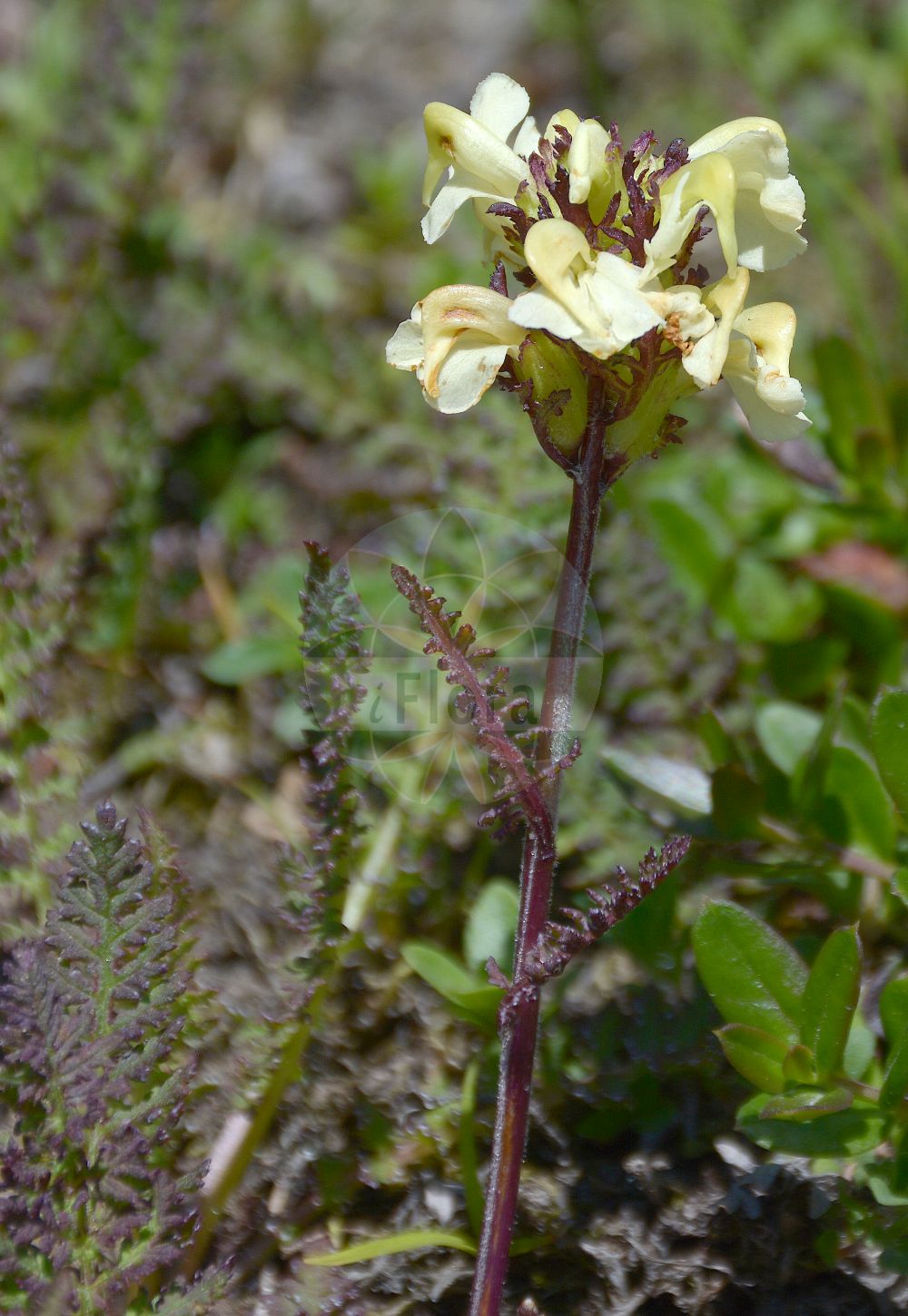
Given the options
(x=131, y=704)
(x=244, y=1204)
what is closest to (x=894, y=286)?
(x=131, y=704)

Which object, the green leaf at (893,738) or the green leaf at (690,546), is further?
the green leaf at (690,546)

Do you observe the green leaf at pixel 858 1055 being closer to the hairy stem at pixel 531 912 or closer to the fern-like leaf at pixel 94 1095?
the hairy stem at pixel 531 912

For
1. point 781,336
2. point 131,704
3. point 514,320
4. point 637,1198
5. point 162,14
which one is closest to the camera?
point 514,320

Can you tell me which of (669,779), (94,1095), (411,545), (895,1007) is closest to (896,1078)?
(895,1007)

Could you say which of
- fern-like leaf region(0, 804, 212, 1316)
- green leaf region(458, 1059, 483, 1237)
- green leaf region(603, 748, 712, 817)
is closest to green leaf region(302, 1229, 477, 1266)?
green leaf region(458, 1059, 483, 1237)

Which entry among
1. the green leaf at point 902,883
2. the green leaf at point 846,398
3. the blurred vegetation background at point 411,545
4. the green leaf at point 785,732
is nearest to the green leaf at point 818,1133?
the blurred vegetation background at point 411,545

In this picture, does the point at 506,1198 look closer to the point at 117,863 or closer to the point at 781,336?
the point at 117,863
